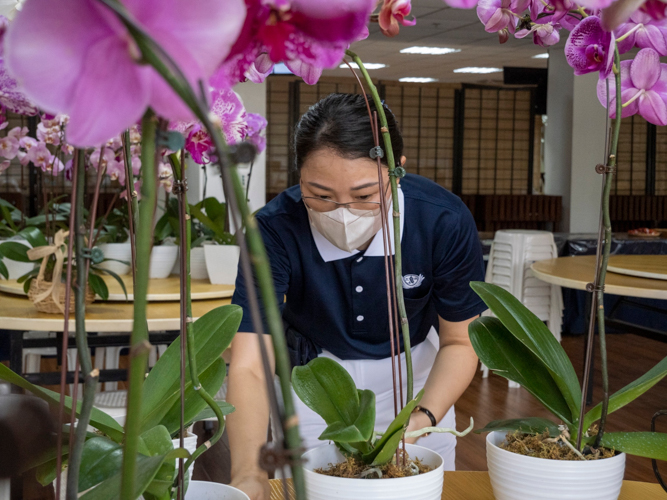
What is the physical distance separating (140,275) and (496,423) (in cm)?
58

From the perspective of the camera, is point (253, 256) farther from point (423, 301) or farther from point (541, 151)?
point (541, 151)

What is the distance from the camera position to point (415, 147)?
322 inches

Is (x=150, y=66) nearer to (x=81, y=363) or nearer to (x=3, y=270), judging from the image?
(x=81, y=363)

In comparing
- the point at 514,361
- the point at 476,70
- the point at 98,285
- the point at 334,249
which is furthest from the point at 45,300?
the point at 476,70

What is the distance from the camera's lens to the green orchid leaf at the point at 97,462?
0.54 m

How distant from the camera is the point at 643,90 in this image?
625 mm

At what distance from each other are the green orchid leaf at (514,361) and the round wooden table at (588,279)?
1669 millimetres

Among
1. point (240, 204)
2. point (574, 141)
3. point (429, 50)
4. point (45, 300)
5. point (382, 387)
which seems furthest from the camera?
point (429, 50)

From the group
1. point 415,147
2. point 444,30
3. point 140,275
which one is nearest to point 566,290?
point 444,30

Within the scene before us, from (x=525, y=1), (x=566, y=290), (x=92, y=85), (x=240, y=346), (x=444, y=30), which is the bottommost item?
(x=566, y=290)

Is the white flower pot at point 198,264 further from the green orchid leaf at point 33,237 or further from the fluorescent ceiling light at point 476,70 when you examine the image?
the fluorescent ceiling light at point 476,70

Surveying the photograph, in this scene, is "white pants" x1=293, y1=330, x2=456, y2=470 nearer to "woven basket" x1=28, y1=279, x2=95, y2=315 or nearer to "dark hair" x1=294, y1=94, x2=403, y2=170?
"dark hair" x1=294, y1=94, x2=403, y2=170

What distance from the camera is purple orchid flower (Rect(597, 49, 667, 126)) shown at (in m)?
0.61

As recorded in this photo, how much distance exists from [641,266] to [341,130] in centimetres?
215
